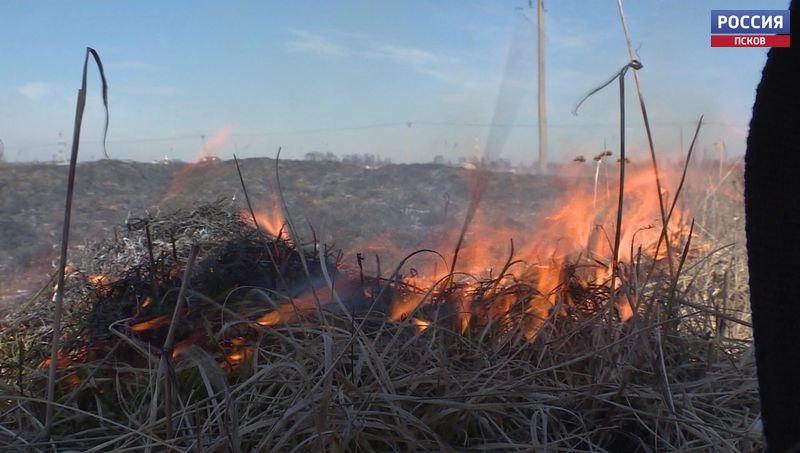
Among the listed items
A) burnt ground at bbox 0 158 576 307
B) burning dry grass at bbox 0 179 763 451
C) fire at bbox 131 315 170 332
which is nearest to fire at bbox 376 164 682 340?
burning dry grass at bbox 0 179 763 451

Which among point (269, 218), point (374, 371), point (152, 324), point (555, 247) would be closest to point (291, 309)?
point (152, 324)

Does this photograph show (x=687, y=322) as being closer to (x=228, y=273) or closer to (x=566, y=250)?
(x=566, y=250)

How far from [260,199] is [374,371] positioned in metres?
1.87

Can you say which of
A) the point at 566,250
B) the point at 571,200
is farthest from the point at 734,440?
the point at 571,200

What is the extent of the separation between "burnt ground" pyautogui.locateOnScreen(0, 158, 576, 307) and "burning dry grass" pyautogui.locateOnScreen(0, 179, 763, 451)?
982 mm

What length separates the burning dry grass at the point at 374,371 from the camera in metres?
1.04

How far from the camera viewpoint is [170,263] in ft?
5.97

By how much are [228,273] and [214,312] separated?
0.74ft

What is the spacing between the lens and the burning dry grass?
3.42ft

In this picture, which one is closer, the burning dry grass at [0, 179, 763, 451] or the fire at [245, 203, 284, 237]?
the burning dry grass at [0, 179, 763, 451]

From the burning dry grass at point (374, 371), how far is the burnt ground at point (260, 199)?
38.7 inches

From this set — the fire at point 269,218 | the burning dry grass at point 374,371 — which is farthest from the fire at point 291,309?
the fire at point 269,218

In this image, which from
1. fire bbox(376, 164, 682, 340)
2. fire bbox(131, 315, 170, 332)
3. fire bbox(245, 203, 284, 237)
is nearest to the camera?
fire bbox(131, 315, 170, 332)

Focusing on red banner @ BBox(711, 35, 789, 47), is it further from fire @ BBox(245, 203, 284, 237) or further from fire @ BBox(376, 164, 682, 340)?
fire @ BBox(245, 203, 284, 237)
